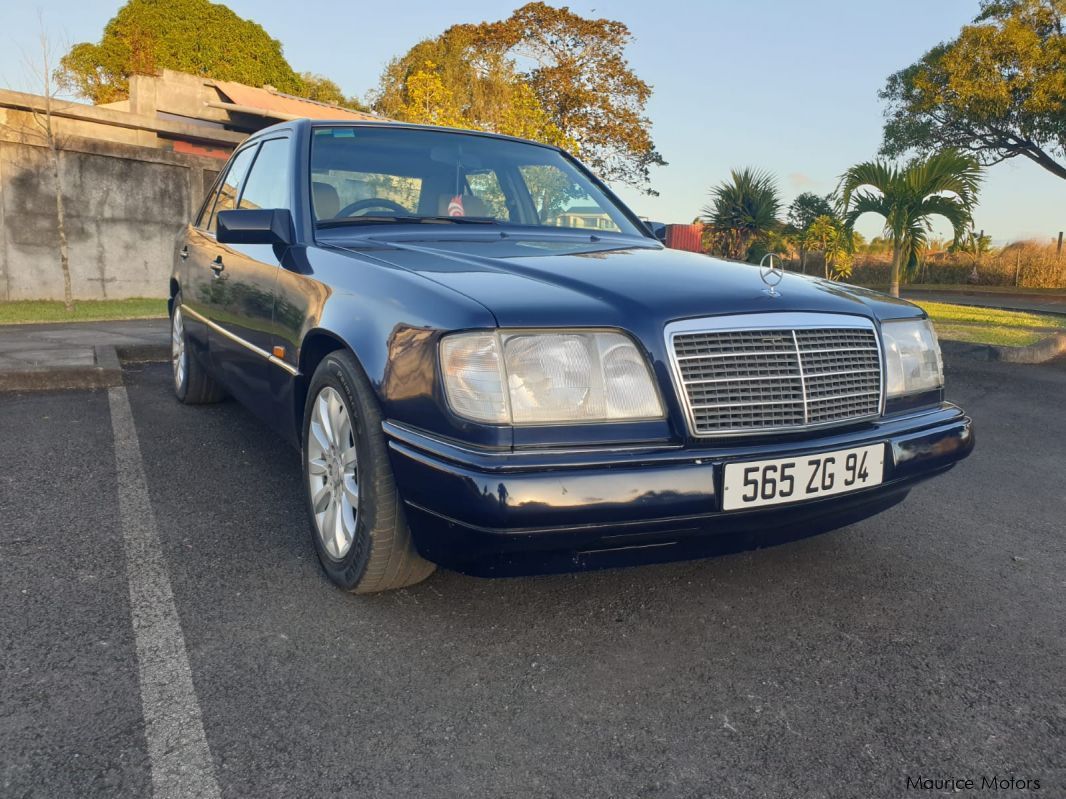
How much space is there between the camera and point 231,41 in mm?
38250

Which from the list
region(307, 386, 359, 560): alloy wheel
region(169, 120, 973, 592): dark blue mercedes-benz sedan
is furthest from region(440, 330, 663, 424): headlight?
region(307, 386, 359, 560): alloy wheel

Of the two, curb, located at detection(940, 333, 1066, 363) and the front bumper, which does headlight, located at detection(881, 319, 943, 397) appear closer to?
the front bumper

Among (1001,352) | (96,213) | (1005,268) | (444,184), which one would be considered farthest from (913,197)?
(1005,268)

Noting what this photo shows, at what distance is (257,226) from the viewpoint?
3107 millimetres

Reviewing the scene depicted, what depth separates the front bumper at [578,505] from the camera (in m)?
1.97

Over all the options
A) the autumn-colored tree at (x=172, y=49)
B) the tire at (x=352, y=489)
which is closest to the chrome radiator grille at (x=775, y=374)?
the tire at (x=352, y=489)

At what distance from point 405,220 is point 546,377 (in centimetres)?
148

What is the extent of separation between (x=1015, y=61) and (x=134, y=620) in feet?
73.9

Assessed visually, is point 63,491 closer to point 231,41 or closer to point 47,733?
point 47,733

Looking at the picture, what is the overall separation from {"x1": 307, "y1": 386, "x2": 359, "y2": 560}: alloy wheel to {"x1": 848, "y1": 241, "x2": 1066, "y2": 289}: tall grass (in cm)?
2194

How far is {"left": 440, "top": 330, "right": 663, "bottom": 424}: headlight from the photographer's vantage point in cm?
205

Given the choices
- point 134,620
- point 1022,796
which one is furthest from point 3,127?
point 1022,796

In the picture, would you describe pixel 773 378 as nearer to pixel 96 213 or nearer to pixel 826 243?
pixel 96 213

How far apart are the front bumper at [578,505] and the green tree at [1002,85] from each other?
68.5ft
